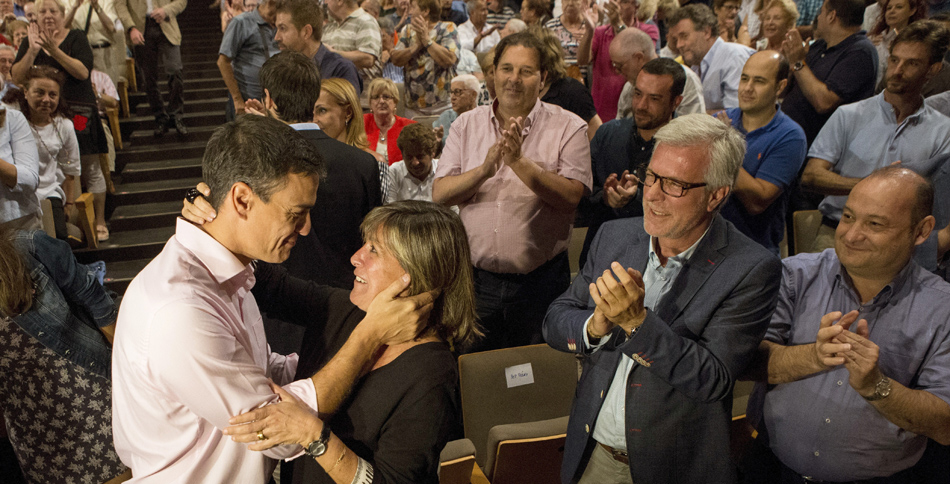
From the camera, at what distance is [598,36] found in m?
5.36

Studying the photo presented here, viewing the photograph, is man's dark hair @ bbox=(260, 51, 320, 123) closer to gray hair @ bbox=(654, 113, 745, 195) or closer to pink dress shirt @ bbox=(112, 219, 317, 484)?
pink dress shirt @ bbox=(112, 219, 317, 484)

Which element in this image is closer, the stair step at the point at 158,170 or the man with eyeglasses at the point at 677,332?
the man with eyeglasses at the point at 677,332

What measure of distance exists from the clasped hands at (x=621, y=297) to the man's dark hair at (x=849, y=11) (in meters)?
3.18

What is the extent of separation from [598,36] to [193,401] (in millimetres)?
4767

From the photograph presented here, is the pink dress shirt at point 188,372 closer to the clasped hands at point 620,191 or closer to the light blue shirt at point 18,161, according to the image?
the clasped hands at point 620,191

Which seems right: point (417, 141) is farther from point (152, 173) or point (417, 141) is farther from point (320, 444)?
point (152, 173)

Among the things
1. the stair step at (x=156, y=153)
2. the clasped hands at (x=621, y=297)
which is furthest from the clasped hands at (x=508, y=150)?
the stair step at (x=156, y=153)

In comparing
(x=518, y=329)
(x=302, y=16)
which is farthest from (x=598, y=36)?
(x=518, y=329)

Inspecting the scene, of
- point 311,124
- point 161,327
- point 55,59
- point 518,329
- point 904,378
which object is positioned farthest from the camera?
point 55,59

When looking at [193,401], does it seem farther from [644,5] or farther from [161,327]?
[644,5]

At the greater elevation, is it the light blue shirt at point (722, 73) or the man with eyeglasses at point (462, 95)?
the light blue shirt at point (722, 73)

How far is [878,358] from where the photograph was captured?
1.68 metres

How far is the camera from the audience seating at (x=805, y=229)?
3.51 meters

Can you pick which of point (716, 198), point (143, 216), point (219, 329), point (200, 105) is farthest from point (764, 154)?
point (200, 105)
